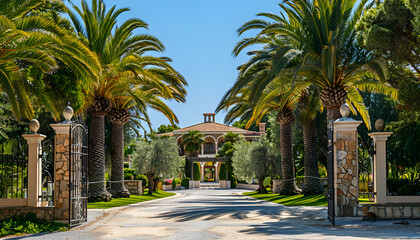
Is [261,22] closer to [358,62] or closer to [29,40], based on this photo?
[358,62]

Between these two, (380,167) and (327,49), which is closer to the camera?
(380,167)

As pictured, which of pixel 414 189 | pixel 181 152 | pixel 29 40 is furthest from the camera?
pixel 181 152

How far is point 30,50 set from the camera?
1340 cm

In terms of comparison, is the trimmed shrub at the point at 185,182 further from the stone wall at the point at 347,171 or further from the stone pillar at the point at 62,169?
the stone wall at the point at 347,171

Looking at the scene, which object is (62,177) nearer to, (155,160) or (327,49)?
(327,49)

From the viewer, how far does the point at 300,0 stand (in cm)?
1733

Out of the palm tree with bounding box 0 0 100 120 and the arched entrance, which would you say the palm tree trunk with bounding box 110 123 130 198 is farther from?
the arched entrance

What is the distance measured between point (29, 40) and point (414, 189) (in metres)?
13.0

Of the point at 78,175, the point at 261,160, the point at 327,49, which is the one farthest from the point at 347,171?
the point at 261,160

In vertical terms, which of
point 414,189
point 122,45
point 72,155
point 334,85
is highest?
point 122,45

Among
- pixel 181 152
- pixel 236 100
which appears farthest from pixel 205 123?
pixel 236 100

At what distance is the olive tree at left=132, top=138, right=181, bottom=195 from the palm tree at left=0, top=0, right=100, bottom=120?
19.6m

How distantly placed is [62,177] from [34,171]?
884 mm

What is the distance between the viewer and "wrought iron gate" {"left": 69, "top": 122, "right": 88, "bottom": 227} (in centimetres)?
1342
